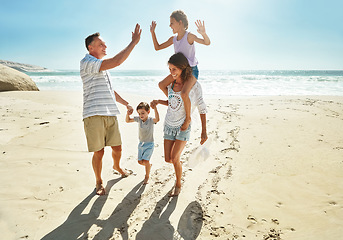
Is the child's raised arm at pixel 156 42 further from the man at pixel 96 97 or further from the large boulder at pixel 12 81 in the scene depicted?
the large boulder at pixel 12 81

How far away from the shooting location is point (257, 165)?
13.3 ft

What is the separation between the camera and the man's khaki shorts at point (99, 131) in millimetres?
2945

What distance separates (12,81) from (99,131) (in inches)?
470

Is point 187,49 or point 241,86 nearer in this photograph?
point 187,49

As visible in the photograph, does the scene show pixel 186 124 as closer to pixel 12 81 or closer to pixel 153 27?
pixel 153 27

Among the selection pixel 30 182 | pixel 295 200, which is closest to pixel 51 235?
pixel 30 182

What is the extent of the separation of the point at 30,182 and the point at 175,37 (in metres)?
3.14

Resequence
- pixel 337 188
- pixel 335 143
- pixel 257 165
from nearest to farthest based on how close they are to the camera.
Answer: pixel 337 188, pixel 257 165, pixel 335 143

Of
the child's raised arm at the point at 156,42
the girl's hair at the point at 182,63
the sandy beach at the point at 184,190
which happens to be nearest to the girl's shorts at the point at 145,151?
the sandy beach at the point at 184,190

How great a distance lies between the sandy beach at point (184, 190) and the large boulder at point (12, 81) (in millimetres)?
7532

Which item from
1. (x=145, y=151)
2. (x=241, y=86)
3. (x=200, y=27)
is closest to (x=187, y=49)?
(x=200, y=27)

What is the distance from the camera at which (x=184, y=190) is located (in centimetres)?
326

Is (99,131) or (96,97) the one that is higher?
(96,97)

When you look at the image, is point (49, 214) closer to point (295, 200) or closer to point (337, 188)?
point (295, 200)
